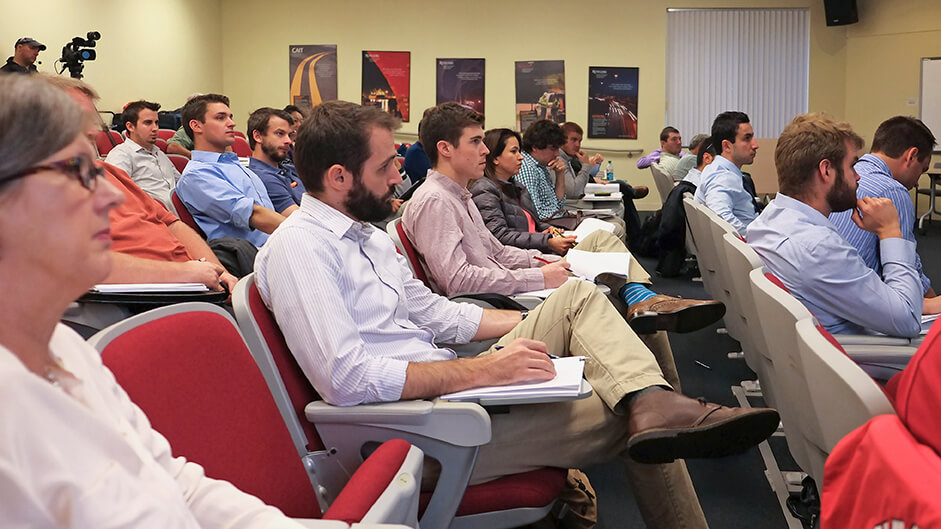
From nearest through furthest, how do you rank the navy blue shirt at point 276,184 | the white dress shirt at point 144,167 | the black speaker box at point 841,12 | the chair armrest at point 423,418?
the chair armrest at point 423,418
the navy blue shirt at point 276,184
the white dress shirt at point 144,167
the black speaker box at point 841,12

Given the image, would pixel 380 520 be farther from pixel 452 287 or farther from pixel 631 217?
pixel 631 217

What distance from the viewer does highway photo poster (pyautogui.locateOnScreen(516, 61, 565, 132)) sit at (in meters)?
11.5

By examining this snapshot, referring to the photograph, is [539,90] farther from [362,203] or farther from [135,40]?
[362,203]

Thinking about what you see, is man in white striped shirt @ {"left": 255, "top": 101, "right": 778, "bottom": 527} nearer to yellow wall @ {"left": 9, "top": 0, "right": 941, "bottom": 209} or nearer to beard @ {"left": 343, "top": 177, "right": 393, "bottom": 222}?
beard @ {"left": 343, "top": 177, "right": 393, "bottom": 222}

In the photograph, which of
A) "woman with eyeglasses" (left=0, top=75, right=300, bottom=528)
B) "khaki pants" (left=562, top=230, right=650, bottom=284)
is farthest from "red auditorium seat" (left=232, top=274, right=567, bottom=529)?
"khaki pants" (left=562, top=230, right=650, bottom=284)

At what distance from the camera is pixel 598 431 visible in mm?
1787

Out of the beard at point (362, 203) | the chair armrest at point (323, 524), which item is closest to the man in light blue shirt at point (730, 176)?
the beard at point (362, 203)

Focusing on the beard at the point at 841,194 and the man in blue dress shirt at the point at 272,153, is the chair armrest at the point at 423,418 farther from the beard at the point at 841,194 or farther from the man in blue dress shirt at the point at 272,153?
the man in blue dress shirt at the point at 272,153

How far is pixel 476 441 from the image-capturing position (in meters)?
1.53

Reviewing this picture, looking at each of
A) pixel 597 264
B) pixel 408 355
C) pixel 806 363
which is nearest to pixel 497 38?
pixel 597 264

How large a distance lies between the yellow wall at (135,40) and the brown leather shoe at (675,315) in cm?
660

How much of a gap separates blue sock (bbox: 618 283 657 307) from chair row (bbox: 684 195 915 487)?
0.31 meters

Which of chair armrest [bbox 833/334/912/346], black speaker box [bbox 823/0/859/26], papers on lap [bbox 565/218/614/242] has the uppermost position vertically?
black speaker box [bbox 823/0/859/26]

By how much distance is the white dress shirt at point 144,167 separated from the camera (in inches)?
197
